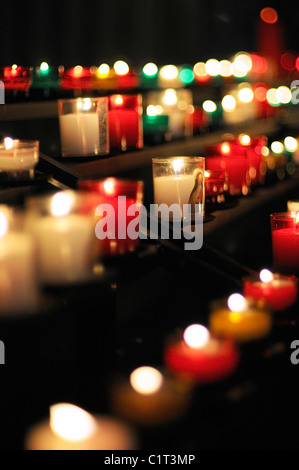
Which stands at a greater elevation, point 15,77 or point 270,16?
point 270,16

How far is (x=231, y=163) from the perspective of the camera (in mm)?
1925

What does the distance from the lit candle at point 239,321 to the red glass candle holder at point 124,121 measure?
779 millimetres

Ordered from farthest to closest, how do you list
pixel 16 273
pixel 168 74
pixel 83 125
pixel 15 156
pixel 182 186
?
pixel 168 74 → pixel 83 125 → pixel 182 186 → pixel 15 156 → pixel 16 273

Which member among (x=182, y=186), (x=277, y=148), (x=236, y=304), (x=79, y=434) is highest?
(x=277, y=148)

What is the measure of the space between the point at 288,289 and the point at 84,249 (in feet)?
1.68

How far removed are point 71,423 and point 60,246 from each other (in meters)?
0.25

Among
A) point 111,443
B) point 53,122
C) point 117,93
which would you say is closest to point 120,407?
point 111,443

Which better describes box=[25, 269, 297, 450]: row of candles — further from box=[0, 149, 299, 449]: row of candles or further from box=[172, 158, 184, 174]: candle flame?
box=[172, 158, 184, 174]: candle flame

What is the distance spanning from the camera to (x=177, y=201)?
1.52 m

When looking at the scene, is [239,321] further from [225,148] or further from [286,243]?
[225,148]

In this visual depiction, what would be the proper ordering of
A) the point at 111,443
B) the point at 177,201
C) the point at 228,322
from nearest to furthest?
1. the point at 111,443
2. the point at 228,322
3. the point at 177,201

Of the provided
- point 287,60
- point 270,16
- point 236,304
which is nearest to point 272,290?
point 236,304

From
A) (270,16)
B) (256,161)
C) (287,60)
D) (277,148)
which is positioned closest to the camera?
(256,161)

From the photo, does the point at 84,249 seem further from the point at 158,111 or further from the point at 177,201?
the point at 158,111
